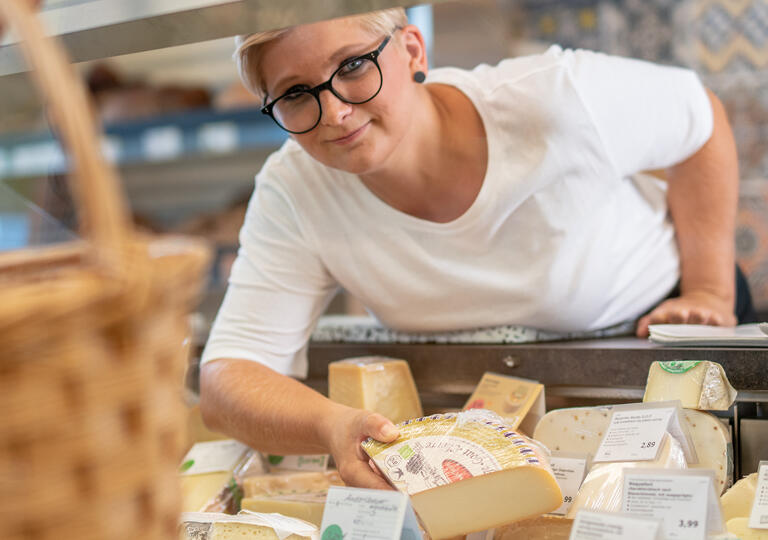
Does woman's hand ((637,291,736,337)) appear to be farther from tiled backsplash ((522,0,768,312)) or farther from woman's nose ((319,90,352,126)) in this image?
tiled backsplash ((522,0,768,312))

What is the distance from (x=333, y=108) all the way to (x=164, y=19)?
411 mm

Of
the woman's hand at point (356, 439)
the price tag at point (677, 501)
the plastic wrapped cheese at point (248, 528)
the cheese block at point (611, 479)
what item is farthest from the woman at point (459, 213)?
the price tag at point (677, 501)

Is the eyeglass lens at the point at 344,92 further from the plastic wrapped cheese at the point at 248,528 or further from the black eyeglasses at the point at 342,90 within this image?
the plastic wrapped cheese at the point at 248,528

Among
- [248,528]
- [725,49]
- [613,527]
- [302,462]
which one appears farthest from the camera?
[725,49]

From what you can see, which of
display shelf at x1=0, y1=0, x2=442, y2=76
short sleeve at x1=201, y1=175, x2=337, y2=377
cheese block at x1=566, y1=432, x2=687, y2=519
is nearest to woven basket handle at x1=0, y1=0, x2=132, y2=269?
display shelf at x1=0, y1=0, x2=442, y2=76

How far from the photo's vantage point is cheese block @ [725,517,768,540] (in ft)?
2.79

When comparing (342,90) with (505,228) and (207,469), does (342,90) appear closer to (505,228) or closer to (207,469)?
(505,228)

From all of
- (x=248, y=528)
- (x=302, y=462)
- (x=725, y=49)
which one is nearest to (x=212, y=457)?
(x=302, y=462)

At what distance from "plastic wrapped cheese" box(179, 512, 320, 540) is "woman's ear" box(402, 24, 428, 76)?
74cm

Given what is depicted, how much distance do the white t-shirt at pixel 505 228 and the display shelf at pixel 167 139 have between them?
2.48 meters

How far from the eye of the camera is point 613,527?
73cm

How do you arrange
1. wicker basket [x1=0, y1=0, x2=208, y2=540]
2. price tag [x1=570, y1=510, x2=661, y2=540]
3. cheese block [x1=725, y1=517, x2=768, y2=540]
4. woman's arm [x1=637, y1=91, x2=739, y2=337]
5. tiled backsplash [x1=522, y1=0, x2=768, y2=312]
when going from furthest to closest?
tiled backsplash [x1=522, y1=0, x2=768, y2=312], woman's arm [x1=637, y1=91, x2=739, y2=337], cheese block [x1=725, y1=517, x2=768, y2=540], price tag [x1=570, y1=510, x2=661, y2=540], wicker basket [x1=0, y1=0, x2=208, y2=540]

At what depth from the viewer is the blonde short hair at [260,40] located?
115cm

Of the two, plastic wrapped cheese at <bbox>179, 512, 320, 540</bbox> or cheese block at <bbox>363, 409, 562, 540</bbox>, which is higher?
cheese block at <bbox>363, 409, 562, 540</bbox>
